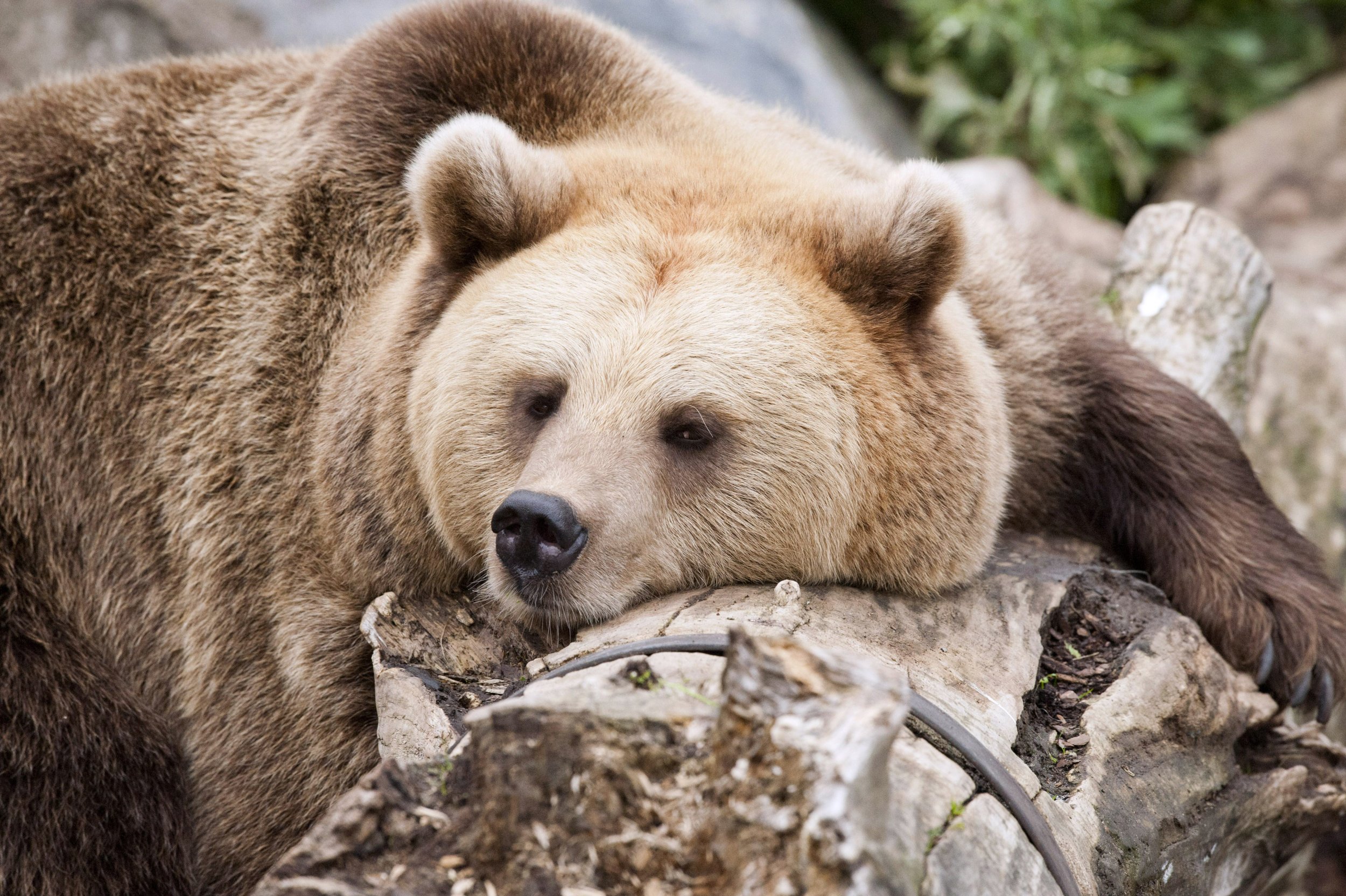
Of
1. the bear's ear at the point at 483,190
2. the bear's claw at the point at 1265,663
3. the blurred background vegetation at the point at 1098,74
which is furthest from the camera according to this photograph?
the blurred background vegetation at the point at 1098,74

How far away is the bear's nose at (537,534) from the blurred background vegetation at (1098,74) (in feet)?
30.7

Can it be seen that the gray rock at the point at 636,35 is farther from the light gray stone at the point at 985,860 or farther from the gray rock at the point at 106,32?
the light gray stone at the point at 985,860

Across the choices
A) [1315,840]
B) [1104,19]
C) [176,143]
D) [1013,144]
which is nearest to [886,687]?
[1315,840]

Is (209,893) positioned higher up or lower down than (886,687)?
lower down

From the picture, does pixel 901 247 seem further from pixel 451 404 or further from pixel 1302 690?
pixel 1302 690

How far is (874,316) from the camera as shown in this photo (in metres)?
4.06

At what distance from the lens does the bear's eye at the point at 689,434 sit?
3.83m

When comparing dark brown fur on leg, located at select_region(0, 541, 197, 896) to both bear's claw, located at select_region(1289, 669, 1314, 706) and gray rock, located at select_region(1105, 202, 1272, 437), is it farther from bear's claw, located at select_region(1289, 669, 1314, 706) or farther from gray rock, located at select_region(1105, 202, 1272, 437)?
gray rock, located at select_region(1105, 202, 1272, 437)

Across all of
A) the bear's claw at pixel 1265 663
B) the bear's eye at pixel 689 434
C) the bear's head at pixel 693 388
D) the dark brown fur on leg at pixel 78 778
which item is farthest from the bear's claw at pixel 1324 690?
the dark brown fur on leg at pixel 78 778

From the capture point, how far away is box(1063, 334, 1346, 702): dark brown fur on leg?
4.94 m

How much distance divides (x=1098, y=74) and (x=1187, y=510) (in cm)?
795

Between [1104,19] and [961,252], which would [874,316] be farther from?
[1104,19]

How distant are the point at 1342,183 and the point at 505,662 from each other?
10.7 meters

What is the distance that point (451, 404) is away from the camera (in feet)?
13.4
